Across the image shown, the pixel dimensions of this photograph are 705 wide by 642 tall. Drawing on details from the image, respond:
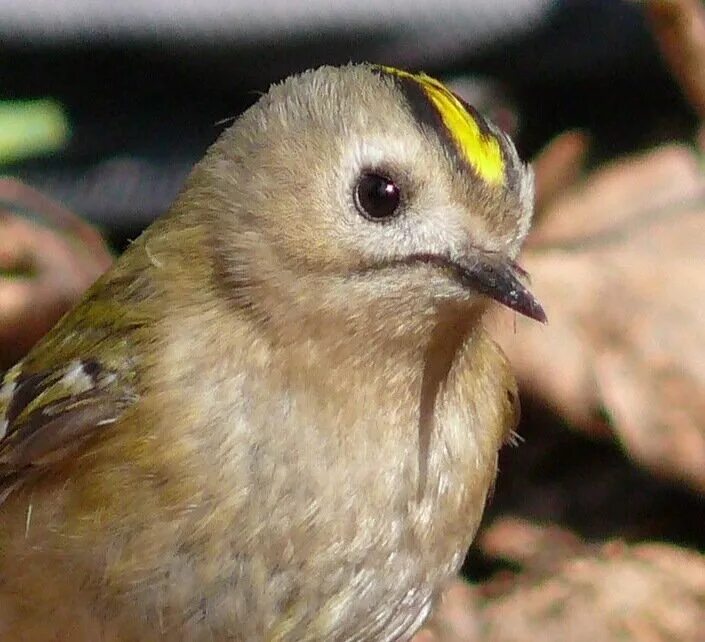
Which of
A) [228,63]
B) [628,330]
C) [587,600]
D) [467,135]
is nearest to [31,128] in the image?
[228,63]

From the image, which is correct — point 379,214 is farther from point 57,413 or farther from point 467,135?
point 57,413

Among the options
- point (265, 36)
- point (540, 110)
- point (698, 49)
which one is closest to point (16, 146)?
point (265, 36)

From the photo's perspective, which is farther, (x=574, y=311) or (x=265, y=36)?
(x=265, y=36)

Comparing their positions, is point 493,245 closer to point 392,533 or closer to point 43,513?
point 392,533

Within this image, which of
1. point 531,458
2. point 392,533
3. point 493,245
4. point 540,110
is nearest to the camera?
point 493,245

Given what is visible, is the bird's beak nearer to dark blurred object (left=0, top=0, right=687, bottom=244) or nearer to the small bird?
the small bird

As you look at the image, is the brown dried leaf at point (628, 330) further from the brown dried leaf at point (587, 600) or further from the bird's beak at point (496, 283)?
the bird's beak at point (496, 283)
